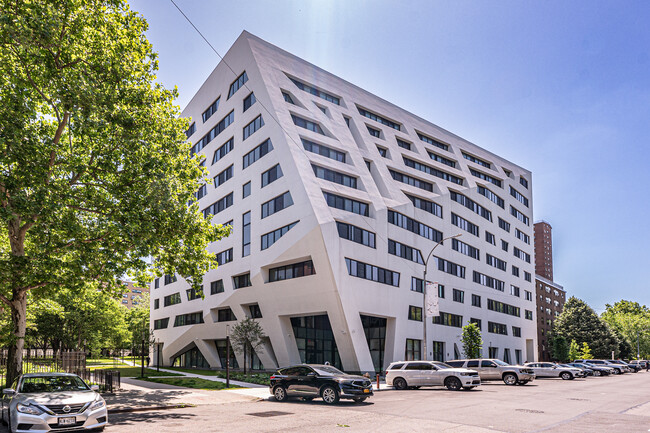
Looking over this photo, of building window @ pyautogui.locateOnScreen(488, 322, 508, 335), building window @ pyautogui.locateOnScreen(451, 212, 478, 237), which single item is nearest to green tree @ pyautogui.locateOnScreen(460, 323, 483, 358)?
building window @ pyautogui.locateOnScreen(451, 212, 478, 237)

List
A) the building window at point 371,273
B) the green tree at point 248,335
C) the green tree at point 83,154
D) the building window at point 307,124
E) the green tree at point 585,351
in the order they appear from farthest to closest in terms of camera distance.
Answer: the green tree at point 585,351 < the building window at point 307,124 < the building window at point 371,273 < the green tree at point 248,335 < the green tree at point 83,154

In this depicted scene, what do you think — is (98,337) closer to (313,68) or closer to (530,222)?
(313,68)

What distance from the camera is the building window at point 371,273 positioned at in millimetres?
37438

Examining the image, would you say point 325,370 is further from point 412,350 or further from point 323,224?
point 412,350

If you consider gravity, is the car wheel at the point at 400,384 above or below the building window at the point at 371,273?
below

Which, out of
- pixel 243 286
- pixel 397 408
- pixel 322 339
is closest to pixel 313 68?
pixel 243 286

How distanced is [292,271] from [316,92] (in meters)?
16.9

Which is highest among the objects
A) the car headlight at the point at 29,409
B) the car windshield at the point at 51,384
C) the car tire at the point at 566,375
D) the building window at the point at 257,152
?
the building window at the point at 257,152

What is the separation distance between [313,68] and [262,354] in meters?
25.9

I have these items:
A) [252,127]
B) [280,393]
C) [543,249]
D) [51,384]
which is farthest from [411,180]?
[543,249]

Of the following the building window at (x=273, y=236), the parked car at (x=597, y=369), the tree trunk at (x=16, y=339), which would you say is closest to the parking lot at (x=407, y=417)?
the tree trunk at (x=16, y=339)

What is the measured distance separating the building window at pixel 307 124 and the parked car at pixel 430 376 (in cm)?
2100

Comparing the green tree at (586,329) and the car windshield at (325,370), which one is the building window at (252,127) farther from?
the green tree at (586,329)

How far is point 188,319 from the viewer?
5353 centimetres
